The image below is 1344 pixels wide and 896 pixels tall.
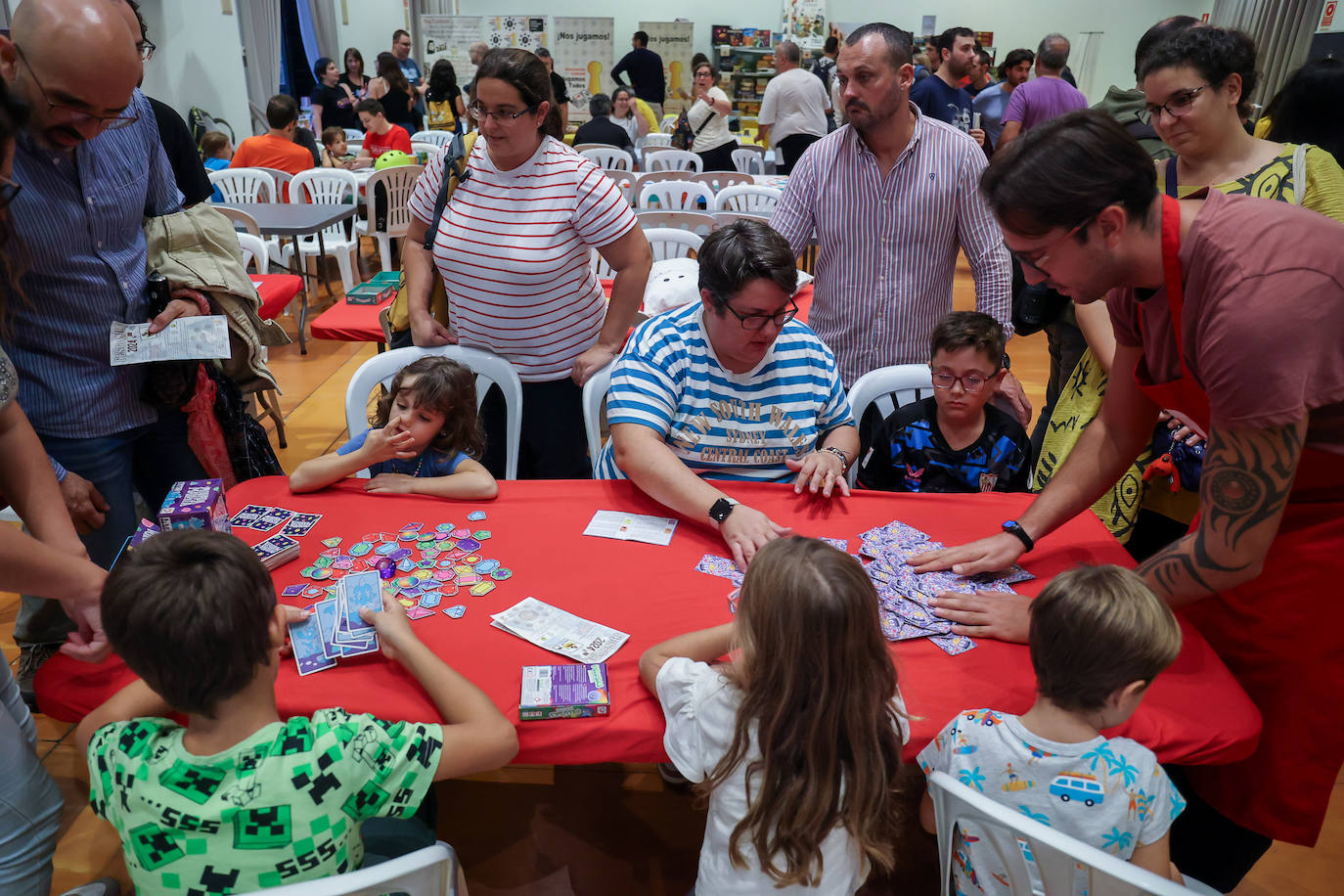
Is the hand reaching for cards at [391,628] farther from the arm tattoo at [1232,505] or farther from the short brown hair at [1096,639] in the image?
the arm tattoo at [1232,505]

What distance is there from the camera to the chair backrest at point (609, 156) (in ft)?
26.3

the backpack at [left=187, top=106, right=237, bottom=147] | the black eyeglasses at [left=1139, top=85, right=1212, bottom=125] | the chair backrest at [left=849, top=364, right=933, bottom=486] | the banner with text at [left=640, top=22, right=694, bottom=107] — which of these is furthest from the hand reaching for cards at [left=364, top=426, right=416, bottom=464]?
the banner with text at [left=640, top=22, right=694, bottom=107]

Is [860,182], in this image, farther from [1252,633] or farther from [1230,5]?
[1230,5]

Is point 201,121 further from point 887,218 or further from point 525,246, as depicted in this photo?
point 887,218

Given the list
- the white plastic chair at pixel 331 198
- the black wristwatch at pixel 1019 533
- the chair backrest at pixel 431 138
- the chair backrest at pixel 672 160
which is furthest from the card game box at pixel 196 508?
the chair backrest at pixel 431 138

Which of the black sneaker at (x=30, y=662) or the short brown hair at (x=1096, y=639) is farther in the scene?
the black sneaker at (x=30, y=662)

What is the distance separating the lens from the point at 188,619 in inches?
47.8

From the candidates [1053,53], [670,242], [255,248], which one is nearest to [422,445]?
[670,242]

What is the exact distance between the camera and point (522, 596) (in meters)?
1.77

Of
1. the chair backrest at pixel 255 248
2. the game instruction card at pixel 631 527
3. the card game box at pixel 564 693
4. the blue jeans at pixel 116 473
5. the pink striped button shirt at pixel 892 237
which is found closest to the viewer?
the card game box at pixel 564 693

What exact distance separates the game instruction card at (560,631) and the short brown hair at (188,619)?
0.50 meters

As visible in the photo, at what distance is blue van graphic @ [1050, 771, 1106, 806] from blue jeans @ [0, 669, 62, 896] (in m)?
1.68

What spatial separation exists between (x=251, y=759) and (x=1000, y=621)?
1.31m

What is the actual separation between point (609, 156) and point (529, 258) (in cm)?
573
